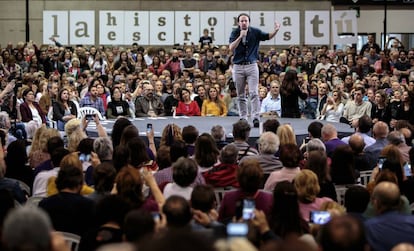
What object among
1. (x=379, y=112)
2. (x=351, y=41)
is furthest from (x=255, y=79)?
(x=351, y=41)

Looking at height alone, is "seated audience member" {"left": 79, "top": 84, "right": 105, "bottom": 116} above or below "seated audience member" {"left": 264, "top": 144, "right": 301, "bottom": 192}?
above

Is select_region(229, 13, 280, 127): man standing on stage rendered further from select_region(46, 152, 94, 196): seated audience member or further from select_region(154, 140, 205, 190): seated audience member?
select_region(46, 152, 94, 196): seated audience member

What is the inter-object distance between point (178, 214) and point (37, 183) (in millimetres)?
2418

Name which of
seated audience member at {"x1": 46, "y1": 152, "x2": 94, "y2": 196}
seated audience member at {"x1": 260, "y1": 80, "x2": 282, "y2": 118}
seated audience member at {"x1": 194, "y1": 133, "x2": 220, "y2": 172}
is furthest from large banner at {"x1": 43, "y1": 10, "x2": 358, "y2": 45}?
seated audience member at {"x1": 46, "y1": 152, "x2": 94, "y2": 196}

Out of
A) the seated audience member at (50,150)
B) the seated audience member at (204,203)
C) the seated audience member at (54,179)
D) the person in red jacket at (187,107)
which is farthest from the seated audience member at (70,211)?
the person in red jacket at (187,107)

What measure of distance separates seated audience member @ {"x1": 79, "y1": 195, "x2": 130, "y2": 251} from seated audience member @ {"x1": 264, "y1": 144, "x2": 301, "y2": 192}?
1870mm

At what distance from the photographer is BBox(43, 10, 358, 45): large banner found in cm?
2167

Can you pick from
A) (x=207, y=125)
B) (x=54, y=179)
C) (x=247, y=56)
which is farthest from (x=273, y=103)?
(x=54, y=179)

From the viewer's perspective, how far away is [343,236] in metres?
3.43

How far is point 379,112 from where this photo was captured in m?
13.1

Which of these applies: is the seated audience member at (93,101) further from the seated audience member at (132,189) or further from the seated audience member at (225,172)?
the seated audience member at (132,189)

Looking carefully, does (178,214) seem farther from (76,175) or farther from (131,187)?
(76,175)

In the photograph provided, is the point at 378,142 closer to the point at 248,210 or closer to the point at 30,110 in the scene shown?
the point at 248,210

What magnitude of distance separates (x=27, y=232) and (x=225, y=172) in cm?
351
